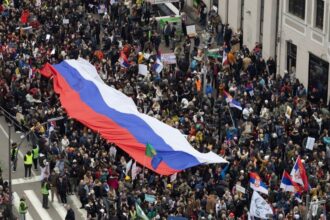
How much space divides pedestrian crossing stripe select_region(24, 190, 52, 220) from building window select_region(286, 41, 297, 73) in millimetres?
18513

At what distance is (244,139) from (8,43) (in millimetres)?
18796

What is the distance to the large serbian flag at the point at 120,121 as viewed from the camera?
5200 centimetres

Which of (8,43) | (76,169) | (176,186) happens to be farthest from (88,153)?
(8,43)

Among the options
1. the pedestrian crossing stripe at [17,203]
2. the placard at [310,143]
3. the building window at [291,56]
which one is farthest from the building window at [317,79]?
the pedestrian crossing stripe at [17,203]

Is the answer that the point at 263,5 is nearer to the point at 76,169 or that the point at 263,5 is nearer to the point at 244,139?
the point at 244,139

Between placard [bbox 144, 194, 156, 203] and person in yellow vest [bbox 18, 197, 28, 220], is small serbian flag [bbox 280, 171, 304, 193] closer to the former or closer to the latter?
placard [bbox 144, 194, 156, 203]

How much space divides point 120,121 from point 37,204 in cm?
548

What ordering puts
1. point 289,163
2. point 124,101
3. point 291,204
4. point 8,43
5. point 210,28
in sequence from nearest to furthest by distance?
point 291,204 → point 289,163 → point 124,101 → point 8,43 → point 210,28

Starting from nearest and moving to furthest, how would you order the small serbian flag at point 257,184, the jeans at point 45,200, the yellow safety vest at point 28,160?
the small serbian flag at point 257,184 → the jeans at point 45,200 → the yellow safety vest at point 28,160

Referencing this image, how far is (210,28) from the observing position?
74938 millimetres

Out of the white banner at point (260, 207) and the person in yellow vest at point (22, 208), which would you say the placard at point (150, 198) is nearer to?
the white banner at point (260, 207)

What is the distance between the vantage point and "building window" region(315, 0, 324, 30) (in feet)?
208

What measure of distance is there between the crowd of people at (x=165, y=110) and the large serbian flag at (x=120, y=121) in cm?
83

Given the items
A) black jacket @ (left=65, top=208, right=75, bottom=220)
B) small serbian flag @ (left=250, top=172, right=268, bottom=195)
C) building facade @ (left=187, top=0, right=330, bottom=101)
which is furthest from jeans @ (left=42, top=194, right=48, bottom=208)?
building facade @ (left=187, top=0, right=330, bottom=101)
